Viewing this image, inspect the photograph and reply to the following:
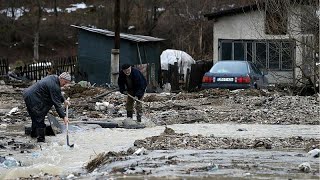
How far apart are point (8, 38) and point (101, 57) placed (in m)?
26.4

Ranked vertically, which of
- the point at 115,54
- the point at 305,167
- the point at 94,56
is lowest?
the point at 305,167

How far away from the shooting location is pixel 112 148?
14086mm

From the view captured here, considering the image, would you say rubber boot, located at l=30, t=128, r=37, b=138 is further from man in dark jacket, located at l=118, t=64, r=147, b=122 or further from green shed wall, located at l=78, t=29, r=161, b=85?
green shed wall, located at l=78, t=29, r=161, b=85

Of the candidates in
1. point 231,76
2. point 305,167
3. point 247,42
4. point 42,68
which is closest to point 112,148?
point 305,167

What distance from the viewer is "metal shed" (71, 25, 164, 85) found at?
1398 inches

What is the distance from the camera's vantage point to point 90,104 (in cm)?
2408

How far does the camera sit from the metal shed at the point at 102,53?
3550 cm

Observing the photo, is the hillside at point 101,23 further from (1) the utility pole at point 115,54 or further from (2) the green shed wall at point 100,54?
(1) the utility pole at point 115,54

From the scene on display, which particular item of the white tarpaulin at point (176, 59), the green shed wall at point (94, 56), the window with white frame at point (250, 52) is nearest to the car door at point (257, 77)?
the window with white frame at point (250, 52)

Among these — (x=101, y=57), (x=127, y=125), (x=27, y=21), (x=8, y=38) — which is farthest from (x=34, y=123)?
(x=27, y=21)

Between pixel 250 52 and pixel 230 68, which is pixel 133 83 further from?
pixel 250 52

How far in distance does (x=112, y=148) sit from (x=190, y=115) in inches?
254

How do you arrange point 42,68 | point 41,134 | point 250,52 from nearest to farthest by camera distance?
point 41,134 → point 250,52 → point 42,68

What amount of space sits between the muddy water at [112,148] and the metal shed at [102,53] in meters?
17.6
